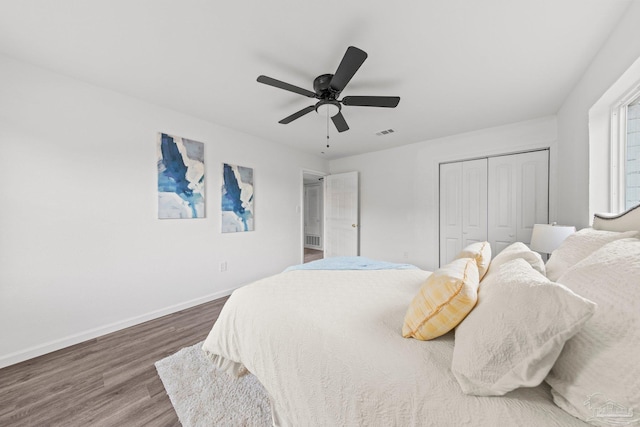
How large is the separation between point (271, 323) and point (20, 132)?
257 cm

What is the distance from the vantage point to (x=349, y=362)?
0.89 meters

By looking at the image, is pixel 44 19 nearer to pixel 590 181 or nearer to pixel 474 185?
pixel 590 181

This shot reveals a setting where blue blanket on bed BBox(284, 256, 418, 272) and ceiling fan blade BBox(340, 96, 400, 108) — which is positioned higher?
ceiling fan blade BBox(340, 96, 400, 108)

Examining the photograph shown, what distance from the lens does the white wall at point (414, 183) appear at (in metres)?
3.06

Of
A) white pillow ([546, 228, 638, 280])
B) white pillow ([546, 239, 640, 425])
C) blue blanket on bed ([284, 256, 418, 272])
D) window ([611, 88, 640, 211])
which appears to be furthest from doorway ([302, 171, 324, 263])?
white pillow ([546, 239, 640, 425])

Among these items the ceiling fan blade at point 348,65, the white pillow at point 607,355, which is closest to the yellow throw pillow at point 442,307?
the white pillow at point 607,355

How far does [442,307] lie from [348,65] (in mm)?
1496

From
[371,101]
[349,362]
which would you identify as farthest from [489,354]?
[371,101]

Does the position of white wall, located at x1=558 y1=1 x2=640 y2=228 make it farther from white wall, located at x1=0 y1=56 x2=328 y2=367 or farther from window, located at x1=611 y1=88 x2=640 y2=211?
white wall, located at x1=0 y1=56 x2=328 y2=367

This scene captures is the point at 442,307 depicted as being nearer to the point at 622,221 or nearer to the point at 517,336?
the point at 517,336

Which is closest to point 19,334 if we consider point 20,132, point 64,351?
point 64,351

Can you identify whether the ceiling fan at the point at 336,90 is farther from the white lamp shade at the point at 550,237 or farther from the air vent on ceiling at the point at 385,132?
the white lamp shade at the point at 550,237

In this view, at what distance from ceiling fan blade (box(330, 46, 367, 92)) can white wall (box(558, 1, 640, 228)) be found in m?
1.56

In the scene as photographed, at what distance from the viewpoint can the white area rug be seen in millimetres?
1313
